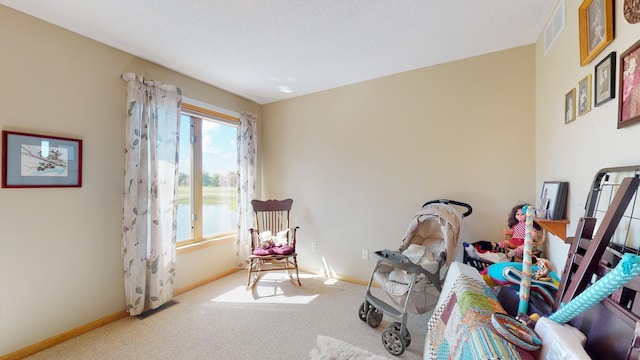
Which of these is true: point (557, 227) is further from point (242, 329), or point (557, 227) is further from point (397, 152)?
point (242, 329)

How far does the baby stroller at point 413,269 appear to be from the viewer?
1908 millimetres

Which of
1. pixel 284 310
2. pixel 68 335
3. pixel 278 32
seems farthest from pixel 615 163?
pixel 68 335

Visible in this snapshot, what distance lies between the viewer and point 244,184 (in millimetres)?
3602

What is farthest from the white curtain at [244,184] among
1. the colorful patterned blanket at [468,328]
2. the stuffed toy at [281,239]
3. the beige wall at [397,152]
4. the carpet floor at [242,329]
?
the colorful patterned blanket at [468,328]

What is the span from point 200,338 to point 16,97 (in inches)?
90.3

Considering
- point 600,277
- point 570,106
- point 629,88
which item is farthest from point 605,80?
point 600,277

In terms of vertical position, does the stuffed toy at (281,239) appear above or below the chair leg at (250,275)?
above

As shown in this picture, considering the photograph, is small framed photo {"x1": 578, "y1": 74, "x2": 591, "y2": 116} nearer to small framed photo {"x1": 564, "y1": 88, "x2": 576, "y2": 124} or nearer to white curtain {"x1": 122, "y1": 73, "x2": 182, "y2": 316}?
small framed photo {"x1": 564, "y1": 88, "x2": 576, "y2": 124}

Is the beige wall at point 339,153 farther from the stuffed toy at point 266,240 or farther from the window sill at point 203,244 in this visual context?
the stuffed toy at point 266,240

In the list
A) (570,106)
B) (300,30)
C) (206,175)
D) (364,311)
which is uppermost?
(300,30)

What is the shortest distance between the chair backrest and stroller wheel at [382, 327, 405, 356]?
1.98 metres

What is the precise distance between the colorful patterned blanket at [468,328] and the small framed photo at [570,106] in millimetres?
1170

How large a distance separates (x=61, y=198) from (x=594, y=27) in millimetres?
3674

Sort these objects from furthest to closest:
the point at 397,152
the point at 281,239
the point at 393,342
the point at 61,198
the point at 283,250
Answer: the point at 281,239, the point at 283,250, the point at 397,152, the point at 61,198, the point at 393,342
